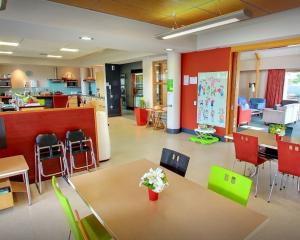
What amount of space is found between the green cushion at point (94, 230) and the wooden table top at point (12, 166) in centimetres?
138

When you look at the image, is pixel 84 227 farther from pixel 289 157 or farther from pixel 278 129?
pixel 278 129

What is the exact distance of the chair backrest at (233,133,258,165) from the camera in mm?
2984

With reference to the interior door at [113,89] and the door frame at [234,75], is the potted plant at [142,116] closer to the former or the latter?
the interior door at [113,89]

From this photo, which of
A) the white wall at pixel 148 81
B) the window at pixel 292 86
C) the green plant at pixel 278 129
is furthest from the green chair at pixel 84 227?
the window at pixel 292 86

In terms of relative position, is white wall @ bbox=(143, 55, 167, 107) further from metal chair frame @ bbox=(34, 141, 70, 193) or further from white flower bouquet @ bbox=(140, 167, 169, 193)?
white flower bouquet @ bbox=(140, 167, 169, 193)

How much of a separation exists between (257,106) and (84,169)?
887 cm

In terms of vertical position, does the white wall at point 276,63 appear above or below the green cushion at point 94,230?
above

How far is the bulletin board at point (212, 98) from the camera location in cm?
560

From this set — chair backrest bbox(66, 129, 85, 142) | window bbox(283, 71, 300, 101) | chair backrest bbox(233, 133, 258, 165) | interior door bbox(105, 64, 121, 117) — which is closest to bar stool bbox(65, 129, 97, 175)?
chair backrest bbox(66, 129, 85, 142)

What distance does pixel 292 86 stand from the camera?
400 inches

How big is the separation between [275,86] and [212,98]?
20.6 feet

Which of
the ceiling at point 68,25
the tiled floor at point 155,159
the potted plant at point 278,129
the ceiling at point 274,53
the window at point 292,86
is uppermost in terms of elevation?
the ceiling at point 274,53

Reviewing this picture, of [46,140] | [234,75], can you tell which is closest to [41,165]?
[46,140]

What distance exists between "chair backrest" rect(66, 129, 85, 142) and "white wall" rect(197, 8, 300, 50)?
3.89 meters
